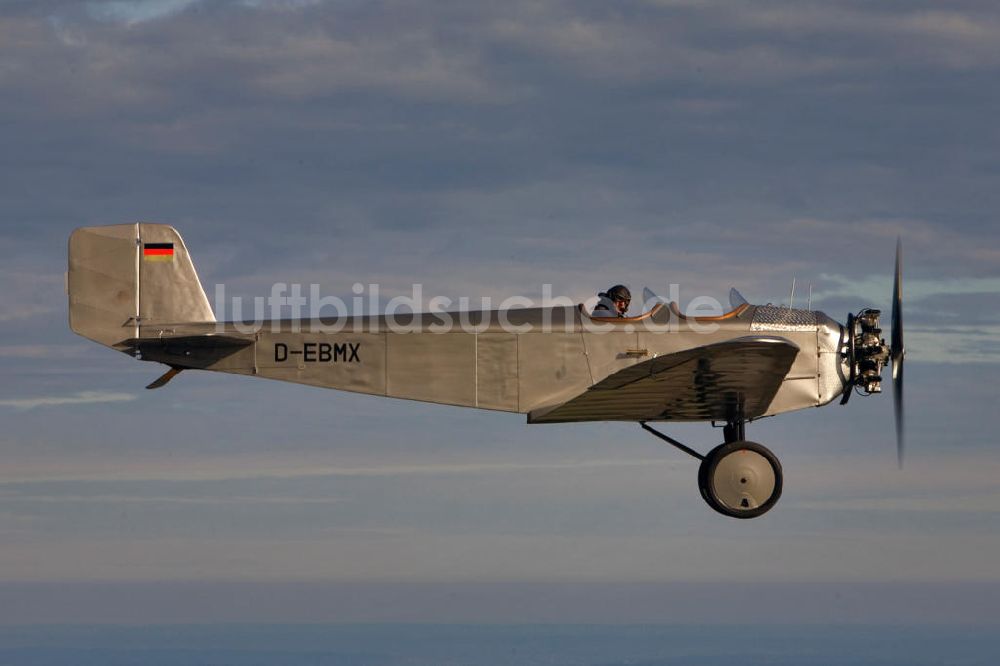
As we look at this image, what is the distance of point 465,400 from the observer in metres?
13.9

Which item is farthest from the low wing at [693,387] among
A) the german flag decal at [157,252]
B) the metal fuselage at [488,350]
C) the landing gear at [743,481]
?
the german flag decal at [157,252]

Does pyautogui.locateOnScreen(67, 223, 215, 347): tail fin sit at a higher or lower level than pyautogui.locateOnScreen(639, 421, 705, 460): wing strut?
higher

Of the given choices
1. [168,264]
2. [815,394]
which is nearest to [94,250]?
[168,264]

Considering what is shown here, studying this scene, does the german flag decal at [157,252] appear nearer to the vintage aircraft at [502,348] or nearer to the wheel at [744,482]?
the vintage aircraft at [502,348]

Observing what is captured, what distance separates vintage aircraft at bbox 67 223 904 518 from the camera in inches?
541

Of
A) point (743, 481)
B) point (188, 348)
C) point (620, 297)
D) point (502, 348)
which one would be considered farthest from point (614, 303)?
point (188, 348)

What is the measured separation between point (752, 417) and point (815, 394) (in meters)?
0.89

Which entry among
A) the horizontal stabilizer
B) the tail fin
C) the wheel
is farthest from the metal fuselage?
the wheel

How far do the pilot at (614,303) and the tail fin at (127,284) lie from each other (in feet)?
17.6

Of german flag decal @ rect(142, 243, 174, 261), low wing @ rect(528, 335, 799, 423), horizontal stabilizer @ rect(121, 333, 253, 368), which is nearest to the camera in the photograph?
low wing @ rect(528, 335, 799, 423)

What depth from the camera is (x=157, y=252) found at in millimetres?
14539

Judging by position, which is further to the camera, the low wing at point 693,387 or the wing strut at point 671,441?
the wing strut at point 671,441

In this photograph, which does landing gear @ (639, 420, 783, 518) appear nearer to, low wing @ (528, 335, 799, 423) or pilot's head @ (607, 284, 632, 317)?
low wing @ (528, 335, 799, 423)

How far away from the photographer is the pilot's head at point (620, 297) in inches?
546
